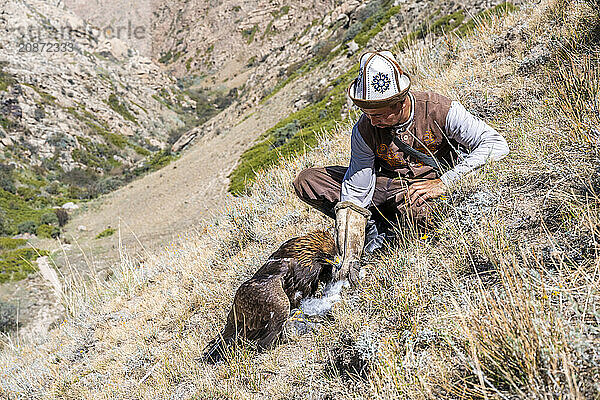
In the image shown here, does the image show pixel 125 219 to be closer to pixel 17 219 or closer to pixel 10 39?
pixel 17 219

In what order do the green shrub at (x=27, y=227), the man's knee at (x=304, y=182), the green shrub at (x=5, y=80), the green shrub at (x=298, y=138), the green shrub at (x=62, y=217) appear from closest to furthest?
1. the man's knee at (x=304, y=182)
2. the green shrub at (x=298, y=138)
3. the green shrub at (x=27, y=227)
4. the green shrub at (x=62, y=217)
5. the green shrub at (x=5, y=80)

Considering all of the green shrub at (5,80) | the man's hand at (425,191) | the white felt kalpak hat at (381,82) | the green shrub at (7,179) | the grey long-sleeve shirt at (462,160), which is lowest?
the man's hand at (425,191)

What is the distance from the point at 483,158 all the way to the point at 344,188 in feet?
3.14

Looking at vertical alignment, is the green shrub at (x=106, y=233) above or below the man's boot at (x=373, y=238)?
below

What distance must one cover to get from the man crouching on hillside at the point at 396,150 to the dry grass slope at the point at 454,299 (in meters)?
0.17

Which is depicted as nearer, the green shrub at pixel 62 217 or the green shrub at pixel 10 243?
the green shrub at pixel 10 243

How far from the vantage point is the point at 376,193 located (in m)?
3.04

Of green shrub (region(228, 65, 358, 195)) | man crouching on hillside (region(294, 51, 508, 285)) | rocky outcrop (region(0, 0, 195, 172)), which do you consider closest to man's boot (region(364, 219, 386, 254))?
man crouching on hillside (region(294, 51, 508, 285))

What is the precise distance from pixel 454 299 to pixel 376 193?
58.4 inches

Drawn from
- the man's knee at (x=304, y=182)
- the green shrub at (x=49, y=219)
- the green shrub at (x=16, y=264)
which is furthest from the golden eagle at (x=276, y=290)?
the green shrub at (x=49, y=219)

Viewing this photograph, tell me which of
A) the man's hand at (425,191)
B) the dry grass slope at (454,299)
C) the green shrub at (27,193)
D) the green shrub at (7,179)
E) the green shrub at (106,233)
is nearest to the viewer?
the dry grass slope at (454,299)

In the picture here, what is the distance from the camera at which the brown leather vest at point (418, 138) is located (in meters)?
2.72

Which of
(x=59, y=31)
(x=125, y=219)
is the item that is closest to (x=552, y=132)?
(x=125, y=219)

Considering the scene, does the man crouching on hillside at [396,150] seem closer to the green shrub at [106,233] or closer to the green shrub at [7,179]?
the green shrub at [106,233]
